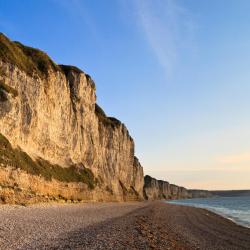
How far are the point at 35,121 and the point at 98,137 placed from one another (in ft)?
110

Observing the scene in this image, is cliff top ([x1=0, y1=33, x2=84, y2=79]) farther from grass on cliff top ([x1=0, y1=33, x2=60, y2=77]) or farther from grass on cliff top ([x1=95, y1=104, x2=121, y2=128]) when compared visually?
grass on cliff top ([x1=95, y1=104, x2=121, y2=128])

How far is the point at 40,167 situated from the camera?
48.2m

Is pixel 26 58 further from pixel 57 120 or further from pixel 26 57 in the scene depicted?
pixel 57 120

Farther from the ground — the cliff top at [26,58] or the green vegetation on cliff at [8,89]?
the cliff top at [26,58]

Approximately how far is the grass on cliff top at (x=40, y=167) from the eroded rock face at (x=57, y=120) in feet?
4.81

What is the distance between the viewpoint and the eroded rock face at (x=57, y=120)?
154 feet

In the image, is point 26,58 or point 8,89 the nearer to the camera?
point 8,89

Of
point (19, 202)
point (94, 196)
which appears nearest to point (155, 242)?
point (19, 202)

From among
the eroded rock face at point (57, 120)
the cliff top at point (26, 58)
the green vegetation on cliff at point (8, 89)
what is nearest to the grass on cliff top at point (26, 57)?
the cliff top at point (26, 58)

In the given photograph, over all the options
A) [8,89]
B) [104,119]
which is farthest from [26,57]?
[104,119]

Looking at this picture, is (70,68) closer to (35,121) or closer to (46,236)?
(35,121)

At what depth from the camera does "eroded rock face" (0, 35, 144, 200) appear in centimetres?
4695

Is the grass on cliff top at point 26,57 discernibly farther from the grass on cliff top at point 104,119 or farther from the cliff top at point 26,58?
the grass on cliff top at point 104,119

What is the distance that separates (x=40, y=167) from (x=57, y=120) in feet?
47.7
